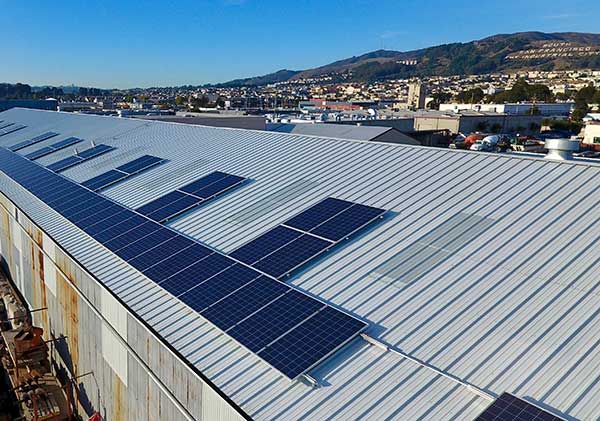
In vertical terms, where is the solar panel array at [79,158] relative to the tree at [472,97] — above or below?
below

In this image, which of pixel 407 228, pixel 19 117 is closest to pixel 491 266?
pixel 407 228

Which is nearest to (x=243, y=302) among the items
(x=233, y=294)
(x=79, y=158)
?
(x=233, y=294)

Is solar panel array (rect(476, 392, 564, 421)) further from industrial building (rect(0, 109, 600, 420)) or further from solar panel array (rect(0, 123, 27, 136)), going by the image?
solar panel array (rect(0, 123, 27, 136))

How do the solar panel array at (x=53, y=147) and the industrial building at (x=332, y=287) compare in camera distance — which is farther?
the solar panel array at (x=53, y=147)

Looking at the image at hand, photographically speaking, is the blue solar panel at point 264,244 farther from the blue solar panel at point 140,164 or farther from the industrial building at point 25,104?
the industrial building at point 25,104

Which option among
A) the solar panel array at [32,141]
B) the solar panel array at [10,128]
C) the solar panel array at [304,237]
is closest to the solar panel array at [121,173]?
the solar panel array at [304,237]
